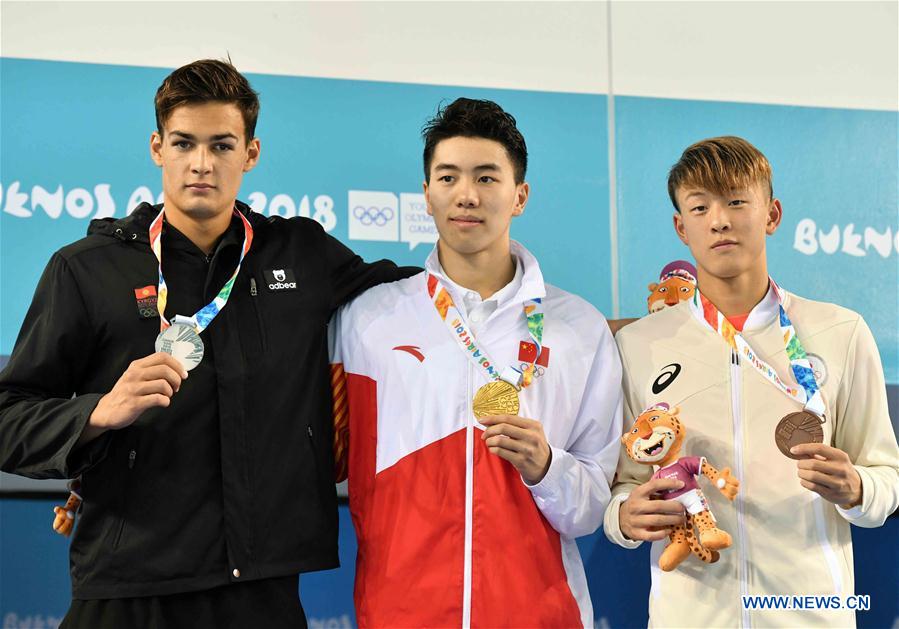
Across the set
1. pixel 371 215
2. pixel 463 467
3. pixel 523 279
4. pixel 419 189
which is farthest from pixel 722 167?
pixel 371 215

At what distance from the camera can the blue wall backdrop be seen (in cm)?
387

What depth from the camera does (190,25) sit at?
4.04 metres

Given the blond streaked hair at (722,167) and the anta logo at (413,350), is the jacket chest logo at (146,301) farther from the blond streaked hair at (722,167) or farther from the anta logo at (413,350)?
the blond streaked hair at (722,167)

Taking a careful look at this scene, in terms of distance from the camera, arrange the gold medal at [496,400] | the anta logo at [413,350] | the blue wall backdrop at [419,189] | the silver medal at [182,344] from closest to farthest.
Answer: the silver medal at [182,344], the gold medal at [496,400], the anta logo at [413,350], the blue wall backdrop at [419,189]

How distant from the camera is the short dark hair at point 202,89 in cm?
289

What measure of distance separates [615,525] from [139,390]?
4.69ft

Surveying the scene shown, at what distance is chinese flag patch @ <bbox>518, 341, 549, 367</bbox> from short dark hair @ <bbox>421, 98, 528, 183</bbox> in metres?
0.56

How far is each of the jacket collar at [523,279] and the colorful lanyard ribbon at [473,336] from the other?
0.02 meters

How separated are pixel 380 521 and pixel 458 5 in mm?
2371

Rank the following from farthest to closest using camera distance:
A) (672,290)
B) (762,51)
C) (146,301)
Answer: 1. (762,51)
2. (672,290)
3. (146,301)

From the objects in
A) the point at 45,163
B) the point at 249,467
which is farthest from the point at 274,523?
the point at 45,163

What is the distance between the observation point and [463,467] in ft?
9.28

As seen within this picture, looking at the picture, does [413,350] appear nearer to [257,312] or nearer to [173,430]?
[257,312]

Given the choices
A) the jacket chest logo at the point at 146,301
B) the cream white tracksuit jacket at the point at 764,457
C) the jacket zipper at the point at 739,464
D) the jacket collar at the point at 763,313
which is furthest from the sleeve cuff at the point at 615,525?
the jacket chest logo at the point at 146,301
